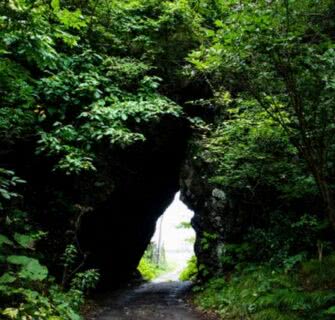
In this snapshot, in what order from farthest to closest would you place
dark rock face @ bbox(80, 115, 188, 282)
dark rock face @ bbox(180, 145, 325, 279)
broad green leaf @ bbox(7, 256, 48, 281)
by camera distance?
1. dark rock face @ bbox(80, 115, 188, 282)
2. dark rock face @ bbox(180, 145, 325, 279)
3. broad green leaf @ bbox(7, 256, 48, 281)

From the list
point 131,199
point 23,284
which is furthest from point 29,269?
point 131,199

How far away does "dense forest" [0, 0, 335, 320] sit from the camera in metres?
5.75

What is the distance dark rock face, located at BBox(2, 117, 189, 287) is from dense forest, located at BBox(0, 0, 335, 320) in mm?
57

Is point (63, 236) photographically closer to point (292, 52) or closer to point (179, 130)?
point (179, 130)

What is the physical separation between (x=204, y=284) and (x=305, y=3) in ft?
30.8

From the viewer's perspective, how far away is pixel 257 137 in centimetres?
845

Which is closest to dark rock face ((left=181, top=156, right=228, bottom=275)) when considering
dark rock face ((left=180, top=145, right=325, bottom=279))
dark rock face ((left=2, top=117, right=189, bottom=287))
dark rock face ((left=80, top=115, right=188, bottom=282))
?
dark rock face ((left=180, top=145, right=325, bottom=279))

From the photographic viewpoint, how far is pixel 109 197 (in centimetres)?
1196

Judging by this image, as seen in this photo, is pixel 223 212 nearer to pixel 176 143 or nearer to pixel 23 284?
pixel 176 143

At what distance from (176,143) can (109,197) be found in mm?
3759

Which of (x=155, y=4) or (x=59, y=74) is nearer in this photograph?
(x=59, y=74)

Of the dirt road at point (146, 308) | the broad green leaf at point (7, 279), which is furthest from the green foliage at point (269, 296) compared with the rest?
the broad green leaf at point (7, 279)

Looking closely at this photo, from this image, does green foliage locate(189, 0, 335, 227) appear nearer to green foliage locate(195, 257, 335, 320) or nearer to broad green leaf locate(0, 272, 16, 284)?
green foliage locate(195, 257, 335, 320)

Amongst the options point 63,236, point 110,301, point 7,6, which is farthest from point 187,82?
point 7,6
